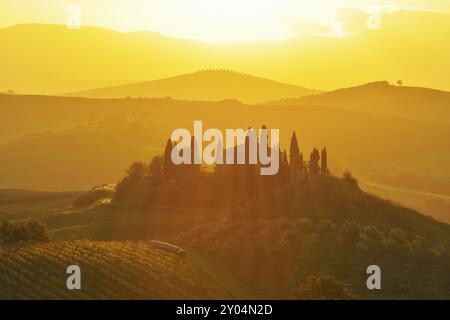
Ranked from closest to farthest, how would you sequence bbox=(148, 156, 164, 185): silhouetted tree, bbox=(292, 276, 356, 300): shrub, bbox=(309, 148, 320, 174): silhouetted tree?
bbox=(292, 276, 356, 300): shrub, bbox=(309, 148, 320, 174): silhouetted tree, bbox=(148, 156, 164, 185): silhouetted tree

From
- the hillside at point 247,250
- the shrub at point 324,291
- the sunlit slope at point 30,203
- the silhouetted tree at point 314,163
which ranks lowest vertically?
the shrub at point 324,291

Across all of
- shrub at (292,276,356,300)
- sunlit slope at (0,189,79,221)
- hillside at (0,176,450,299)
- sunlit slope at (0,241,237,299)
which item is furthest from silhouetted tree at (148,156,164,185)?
shrub at (292,276,356,300)

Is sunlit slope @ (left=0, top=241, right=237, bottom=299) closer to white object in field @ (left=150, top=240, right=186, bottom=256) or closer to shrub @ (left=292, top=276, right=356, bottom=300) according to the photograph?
white object in field @ (left=150, top=240, right=186, bottom=256)

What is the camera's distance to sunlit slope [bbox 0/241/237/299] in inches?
2372

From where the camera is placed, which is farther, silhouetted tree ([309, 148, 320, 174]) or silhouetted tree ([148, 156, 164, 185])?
silhouetted tree ([148, 156, 164, 185])

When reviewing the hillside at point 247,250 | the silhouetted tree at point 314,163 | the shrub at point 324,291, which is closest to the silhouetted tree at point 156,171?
the hillside at point 247,250

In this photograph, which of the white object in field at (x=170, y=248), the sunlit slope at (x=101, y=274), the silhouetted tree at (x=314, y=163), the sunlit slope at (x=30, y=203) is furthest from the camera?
the sunlit slope at (x=30, y=203)

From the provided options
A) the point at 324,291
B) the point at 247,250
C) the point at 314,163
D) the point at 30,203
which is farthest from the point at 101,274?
the point at 30,203

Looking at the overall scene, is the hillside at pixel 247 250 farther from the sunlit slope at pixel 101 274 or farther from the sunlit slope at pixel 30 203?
the sunlit slope at pixel 30 203

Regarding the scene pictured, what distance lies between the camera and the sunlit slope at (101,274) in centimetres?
6025

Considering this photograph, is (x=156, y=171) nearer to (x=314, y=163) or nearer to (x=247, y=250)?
(x=314, y=163)

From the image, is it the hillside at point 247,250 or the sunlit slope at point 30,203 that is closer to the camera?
the hillside at point 247,250

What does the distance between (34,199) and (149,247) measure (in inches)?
2949
